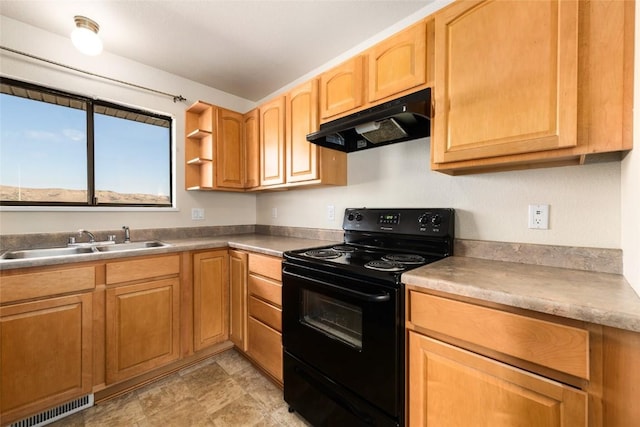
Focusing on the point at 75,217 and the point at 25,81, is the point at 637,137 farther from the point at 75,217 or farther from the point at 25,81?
the point at 25,81

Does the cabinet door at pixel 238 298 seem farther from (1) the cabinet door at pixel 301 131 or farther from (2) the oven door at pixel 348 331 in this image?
(1) the cabinet door at pixel 301 131

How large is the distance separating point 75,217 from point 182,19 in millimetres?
1647

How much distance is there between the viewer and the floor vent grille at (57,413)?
1.50m

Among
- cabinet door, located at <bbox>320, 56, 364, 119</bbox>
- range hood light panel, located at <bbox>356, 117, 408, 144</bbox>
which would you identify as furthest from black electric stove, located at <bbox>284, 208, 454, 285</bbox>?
cabinet door, located at <bbox>320, 56, 364, 119</bbox>

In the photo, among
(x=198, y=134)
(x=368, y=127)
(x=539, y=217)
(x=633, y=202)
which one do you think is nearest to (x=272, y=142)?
(x=198, y=134)

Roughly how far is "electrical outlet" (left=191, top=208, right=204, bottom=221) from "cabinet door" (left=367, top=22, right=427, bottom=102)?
1.98 meters

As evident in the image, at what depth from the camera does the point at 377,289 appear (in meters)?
1.17

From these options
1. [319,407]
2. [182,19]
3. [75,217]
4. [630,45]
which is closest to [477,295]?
[630,45]

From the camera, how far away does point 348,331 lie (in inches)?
53.6

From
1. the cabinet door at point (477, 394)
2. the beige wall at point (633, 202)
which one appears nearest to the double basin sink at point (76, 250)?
the cabinet door at point (477, 394)

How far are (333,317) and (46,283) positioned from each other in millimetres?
1619

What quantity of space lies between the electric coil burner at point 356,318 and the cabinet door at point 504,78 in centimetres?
52

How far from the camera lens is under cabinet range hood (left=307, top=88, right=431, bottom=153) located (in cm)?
129

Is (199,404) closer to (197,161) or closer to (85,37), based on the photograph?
(197,161)
